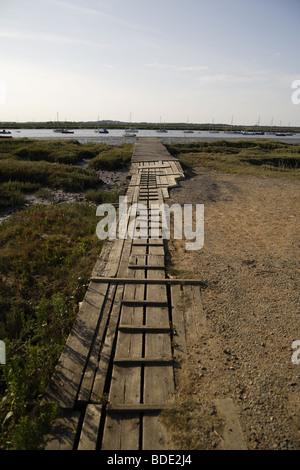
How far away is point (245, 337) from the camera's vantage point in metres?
4.05

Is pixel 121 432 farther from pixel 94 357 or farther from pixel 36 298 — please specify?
pixel 36 298

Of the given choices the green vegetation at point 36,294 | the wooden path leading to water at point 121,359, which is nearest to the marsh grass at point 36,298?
the green vegetation at point 36,294

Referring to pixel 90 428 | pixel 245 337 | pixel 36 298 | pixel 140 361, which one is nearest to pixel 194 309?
pixel 245 337

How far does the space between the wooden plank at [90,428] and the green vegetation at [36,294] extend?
1.03 feet

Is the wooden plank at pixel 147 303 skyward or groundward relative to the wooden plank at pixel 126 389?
skyward

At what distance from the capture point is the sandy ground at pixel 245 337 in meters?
2.88

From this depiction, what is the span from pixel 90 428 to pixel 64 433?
0.78ft

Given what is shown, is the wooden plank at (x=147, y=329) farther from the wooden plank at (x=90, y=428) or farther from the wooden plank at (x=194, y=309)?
the wooden plank at (x=90, y=428)

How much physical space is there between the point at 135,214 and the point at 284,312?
5411 millimetres

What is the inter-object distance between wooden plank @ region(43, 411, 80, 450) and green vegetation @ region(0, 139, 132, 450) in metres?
0.10

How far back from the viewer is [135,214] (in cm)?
902

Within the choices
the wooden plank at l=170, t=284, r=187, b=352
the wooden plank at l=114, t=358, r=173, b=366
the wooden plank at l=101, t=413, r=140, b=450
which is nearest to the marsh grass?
the wooden plank at l=101, t=413, r=140, b=450

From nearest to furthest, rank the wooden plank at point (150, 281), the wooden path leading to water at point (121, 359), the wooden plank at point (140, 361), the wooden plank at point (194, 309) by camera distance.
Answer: the wooden path leading to water at point (121, 359), the wooden plank at point (140, 361), the wooden plank at point (194, 309), the wooden plank at point (150, 281)

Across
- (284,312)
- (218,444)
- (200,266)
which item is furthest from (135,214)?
(218,444)
